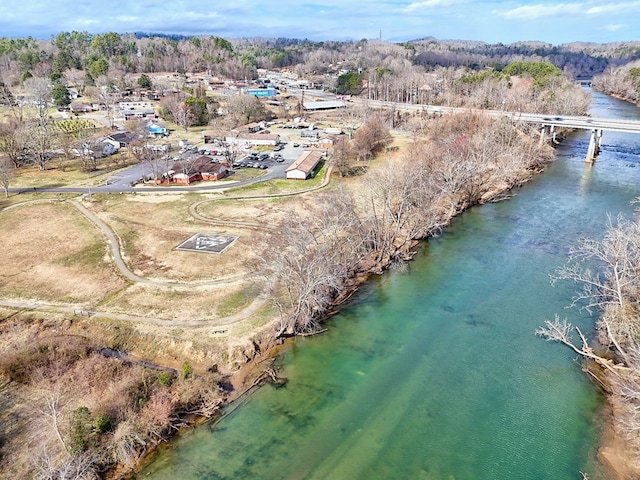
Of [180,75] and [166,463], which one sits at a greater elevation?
[180,75]

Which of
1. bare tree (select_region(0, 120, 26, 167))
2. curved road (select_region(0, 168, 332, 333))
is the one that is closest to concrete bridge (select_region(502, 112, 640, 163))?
curved road (select_region(0, 168, 332, 333))

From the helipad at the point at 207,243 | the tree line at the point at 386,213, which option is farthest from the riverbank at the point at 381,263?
the helipad at the point at 207,243

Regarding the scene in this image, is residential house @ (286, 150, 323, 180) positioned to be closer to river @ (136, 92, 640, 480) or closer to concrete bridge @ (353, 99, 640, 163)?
river @ (136, 92, 640, 480)

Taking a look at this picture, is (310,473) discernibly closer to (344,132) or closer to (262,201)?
(262,201)

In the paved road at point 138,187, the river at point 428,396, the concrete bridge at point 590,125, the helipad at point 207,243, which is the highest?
the concrete bridge at point 590,125

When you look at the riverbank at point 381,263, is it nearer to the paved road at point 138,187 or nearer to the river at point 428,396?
the river at point 428,396

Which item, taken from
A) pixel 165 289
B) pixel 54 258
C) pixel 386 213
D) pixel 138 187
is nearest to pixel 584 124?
pixel 386 213

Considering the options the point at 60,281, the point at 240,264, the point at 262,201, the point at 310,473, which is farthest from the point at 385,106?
the point at 310,473
